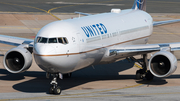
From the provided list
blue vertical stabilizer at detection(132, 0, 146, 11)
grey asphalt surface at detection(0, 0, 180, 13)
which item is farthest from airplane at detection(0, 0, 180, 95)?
grey asphalt surface at detection(0, 0, 180, 13)

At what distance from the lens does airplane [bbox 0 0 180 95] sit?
68.8ft

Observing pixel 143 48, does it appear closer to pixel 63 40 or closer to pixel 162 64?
pixel 162 64

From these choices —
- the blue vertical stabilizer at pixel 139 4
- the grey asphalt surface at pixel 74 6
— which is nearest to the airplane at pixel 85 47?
the blue vertical stabilizer at pixel 139 4

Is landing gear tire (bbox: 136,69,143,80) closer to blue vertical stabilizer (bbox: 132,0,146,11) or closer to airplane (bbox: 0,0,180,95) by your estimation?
airplane (bbox: 0,0,180,95)

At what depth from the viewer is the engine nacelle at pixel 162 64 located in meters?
23.8

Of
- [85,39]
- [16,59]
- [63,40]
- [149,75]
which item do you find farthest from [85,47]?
[149,75]

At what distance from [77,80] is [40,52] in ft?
25.7

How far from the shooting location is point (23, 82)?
26.5 m

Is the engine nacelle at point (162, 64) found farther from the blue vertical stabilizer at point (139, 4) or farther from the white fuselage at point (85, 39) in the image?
the blue vertical stabilizer at point (139, 4)

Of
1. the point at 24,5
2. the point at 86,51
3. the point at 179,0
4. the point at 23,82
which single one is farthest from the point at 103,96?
the point at 179,0

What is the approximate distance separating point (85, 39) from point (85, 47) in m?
0.53

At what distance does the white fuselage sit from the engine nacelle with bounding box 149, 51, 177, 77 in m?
3.25

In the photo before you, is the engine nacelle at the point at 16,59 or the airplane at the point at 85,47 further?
the engine nacelle at the point at 16,59

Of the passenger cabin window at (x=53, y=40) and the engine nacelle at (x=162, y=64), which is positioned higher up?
the passenger cabin window at (x=53, y=40)
